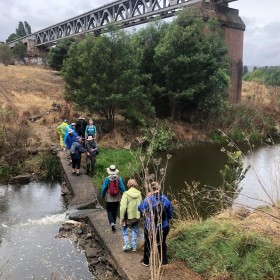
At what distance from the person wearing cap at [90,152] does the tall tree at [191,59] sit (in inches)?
Result: 383

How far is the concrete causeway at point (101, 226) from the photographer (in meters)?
5.88

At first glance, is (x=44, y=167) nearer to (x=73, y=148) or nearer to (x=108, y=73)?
(x=73, y=148)

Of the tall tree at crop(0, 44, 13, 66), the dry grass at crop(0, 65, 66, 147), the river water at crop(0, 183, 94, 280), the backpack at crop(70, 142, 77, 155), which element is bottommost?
the river water at crop(0, 183, 94, 280)

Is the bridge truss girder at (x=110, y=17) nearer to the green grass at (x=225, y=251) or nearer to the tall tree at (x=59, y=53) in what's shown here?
the tall tree at (x=59, y=53)

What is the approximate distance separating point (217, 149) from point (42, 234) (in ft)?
45.7

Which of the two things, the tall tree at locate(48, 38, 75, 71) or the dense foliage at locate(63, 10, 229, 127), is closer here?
the dense foliage at locate(63, 10, 229, 127)

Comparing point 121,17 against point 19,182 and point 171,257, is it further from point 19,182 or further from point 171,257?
point 171,257

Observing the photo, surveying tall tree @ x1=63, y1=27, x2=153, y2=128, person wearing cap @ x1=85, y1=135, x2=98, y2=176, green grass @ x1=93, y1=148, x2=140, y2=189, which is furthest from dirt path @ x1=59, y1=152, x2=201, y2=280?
tall tree @ x1=63, y1=27, x2=153, y2=128

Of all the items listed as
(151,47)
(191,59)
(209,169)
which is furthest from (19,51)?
(209,169)

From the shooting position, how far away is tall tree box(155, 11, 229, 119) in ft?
63.8

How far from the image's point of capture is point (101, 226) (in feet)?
25.6

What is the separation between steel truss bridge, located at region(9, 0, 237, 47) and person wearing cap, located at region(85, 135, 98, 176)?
11.8 metres

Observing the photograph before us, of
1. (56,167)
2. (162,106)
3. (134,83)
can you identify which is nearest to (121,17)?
(162,106)

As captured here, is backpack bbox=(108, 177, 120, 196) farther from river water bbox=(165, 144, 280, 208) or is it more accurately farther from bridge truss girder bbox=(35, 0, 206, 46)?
bridge truss girder bbox=(35, 0, 206, 46)
